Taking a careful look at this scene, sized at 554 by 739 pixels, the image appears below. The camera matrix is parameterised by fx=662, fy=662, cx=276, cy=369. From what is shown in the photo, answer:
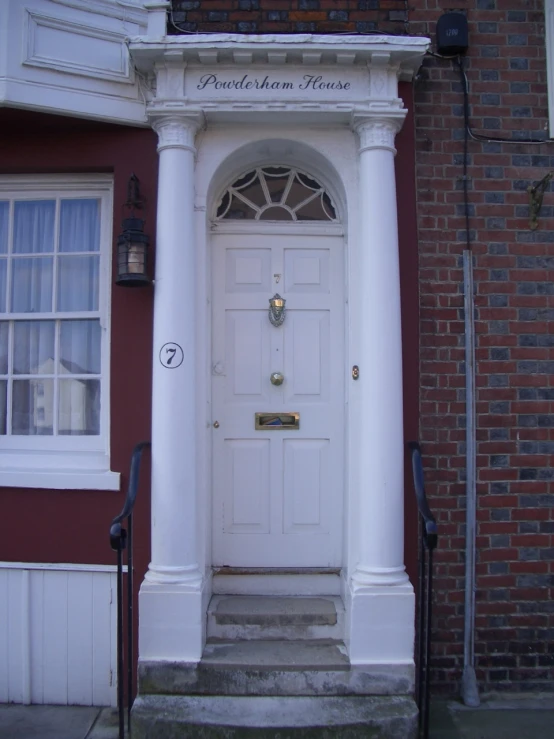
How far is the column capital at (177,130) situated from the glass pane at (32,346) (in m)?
1.40

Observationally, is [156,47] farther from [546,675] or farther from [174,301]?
[546,675]

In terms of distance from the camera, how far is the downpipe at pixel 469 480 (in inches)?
155

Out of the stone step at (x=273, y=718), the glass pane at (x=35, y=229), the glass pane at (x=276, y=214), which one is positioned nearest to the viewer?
the stone step at (x=273, y=718)

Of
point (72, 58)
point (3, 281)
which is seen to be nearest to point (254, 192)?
point (72, 58)

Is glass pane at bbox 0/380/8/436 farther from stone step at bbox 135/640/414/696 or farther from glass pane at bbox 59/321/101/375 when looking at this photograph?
stone step at bbox 135/640/414/696

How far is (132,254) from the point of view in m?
3.79

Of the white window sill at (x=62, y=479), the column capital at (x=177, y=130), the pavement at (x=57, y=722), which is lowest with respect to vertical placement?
the pavement at (x=57, y=722)

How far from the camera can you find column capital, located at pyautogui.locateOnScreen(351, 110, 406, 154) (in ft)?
12.7

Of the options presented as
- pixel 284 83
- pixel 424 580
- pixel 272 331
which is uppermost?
pixel 284 83

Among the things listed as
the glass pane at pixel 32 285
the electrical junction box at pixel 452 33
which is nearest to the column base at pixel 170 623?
the glass pane at pixel 32 285

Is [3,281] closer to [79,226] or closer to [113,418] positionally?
[79,226]

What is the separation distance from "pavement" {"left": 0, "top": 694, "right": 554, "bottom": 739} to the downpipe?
16 centimetres

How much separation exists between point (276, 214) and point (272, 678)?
2.75m

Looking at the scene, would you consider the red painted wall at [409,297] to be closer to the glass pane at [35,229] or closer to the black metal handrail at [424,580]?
the black metal handrail at [424,580]
